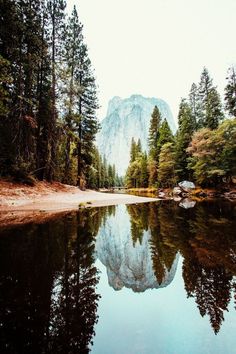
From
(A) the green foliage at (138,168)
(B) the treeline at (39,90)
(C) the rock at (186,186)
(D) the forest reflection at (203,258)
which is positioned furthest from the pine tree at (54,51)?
(A) the green foliage at (138,168)

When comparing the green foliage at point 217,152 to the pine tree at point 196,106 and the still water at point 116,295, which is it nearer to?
the pine tree at point 196,106

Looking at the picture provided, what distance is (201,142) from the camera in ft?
90.4

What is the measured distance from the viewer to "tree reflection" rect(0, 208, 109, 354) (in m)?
2.18

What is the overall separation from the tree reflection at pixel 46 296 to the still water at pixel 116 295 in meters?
0.01

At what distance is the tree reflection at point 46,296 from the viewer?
2184 mm

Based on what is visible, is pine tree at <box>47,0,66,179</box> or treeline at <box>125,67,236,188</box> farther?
treeline at <box>125,67,236,188</box>

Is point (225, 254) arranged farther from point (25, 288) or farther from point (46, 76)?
point (46, 76)

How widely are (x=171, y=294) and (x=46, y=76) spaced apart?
21.9 meters

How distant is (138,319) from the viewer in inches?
106

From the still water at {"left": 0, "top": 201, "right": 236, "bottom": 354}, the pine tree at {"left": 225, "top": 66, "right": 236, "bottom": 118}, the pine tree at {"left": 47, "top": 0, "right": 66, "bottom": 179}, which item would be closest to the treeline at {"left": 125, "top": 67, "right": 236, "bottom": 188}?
the pine tree at {"left": 225, "top": 66, "right": 236, "bottom": 118}

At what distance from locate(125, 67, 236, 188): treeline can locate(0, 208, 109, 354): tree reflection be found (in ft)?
81.8

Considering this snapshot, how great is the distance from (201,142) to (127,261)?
2528 centimetres

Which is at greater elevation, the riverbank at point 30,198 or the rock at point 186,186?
the rock at point 186,186

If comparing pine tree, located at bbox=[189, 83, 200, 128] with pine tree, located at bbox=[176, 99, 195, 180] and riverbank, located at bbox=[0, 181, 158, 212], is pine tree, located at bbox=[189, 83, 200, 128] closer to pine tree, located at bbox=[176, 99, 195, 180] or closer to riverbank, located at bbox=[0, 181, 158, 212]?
pine tree, located at bbox=[176, 99, 195, 180]
